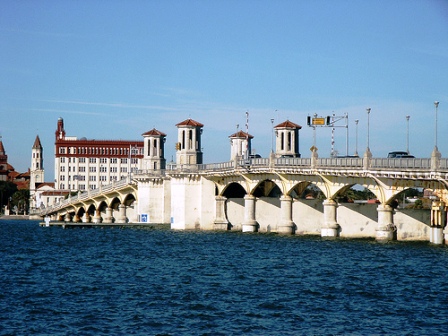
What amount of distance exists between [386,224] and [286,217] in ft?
73.7

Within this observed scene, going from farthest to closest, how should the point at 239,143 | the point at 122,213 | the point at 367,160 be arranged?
the point at 122,213 → the point at 239,143 → the point at 367,160

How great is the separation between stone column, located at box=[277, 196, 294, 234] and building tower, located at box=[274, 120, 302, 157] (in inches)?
639

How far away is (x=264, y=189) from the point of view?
12238 cm

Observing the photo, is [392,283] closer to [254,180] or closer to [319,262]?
[319,262]

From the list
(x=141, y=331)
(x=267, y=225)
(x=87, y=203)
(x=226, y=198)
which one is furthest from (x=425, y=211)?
(x=87, y=203)

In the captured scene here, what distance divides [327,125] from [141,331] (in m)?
75.3

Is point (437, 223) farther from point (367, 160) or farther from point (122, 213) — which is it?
point (122, 213)

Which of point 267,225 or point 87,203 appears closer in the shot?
point 267,225

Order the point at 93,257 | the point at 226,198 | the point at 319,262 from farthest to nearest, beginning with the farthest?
the point at 226,198 → the point at 93,257 → the point at 319,262

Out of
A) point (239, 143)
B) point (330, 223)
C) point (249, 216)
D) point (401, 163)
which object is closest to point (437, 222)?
point (401, 163)

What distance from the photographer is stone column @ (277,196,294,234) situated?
106 meters

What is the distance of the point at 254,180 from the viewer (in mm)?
111500

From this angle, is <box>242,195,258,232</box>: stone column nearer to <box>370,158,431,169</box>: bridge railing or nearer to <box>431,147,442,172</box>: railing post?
<box>370,158,431,169</box>: bridge railing

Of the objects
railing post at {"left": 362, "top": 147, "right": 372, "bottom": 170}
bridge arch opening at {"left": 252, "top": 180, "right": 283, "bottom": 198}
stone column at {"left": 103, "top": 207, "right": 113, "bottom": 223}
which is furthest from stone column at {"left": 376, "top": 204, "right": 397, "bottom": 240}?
stone column at {"left": 103, "top": 207, "right": 113, "bottom": 223}
